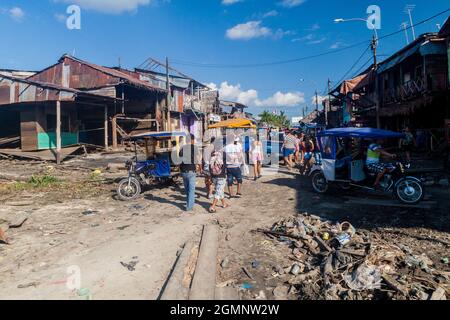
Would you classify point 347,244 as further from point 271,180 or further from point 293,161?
point 293,161

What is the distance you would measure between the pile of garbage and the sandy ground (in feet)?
1.49

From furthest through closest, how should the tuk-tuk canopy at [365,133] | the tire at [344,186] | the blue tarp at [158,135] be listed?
1. the blue tarp at [158,135]
2. the tire at [344,186]
3. the tuk-tuk canopy at [365,133]

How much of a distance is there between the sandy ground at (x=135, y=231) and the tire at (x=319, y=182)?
0.93ft

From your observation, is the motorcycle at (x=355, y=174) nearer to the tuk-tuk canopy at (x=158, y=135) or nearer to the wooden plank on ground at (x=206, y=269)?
the tuk-tuk canopy at (x=158, y=135)

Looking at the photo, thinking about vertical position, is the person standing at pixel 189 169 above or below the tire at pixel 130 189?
above

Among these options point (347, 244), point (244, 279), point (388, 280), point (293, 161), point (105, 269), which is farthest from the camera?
point (293, 161)

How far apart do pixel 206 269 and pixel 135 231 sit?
248 cm

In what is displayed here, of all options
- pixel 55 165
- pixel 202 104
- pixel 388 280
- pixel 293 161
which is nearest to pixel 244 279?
pixel 388 280

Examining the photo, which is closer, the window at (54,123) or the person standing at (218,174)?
the person standing at (218,174)

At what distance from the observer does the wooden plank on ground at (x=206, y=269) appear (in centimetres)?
377

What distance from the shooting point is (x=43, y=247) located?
18.2ft

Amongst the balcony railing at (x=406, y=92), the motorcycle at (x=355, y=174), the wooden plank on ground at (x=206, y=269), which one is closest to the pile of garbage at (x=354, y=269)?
the wooden plank on ground at (x=206, y=269)

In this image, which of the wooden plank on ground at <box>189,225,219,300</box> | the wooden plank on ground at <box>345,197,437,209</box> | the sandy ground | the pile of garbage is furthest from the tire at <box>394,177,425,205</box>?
the wooden plank on ground at <box>189,225,219,300</box>

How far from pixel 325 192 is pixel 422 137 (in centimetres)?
1058
